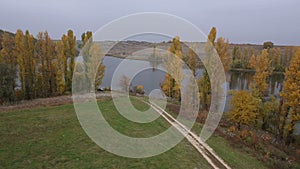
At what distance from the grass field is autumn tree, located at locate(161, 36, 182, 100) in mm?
15910

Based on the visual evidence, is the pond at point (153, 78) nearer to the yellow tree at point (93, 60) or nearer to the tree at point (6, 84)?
the yellow tree at point (93, 60)

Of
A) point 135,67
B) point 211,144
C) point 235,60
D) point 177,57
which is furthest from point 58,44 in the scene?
point 235,60

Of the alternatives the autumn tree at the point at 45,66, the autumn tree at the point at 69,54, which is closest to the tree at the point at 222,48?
the autumn tree at the point at 69,54

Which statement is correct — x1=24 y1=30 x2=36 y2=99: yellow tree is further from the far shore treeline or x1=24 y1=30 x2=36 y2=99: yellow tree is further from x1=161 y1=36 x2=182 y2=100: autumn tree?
x1=161 y1=36 x2=182 y2=100: autumn tree

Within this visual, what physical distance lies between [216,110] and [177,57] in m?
9.13

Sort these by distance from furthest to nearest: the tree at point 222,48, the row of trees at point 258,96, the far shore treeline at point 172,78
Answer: the tree at point 222,48
the far shore treeline at point 172,78
the row of trees at point 258,96

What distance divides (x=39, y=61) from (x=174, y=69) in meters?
21.5

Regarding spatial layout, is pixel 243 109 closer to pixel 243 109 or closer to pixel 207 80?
pixel 243 109

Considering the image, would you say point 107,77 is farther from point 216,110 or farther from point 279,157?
point 279,157

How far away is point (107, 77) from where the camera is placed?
5503 centimetres

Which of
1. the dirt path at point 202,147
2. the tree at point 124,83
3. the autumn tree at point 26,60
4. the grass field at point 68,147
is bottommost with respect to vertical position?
the dirt path at point 202,147

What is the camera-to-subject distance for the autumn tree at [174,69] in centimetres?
3053

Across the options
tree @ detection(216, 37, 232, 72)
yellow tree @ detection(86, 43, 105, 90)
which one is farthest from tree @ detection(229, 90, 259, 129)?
yellow tree @ detection(86, 43, 105, 90)

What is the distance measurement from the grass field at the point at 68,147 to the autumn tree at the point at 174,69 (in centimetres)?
1591
